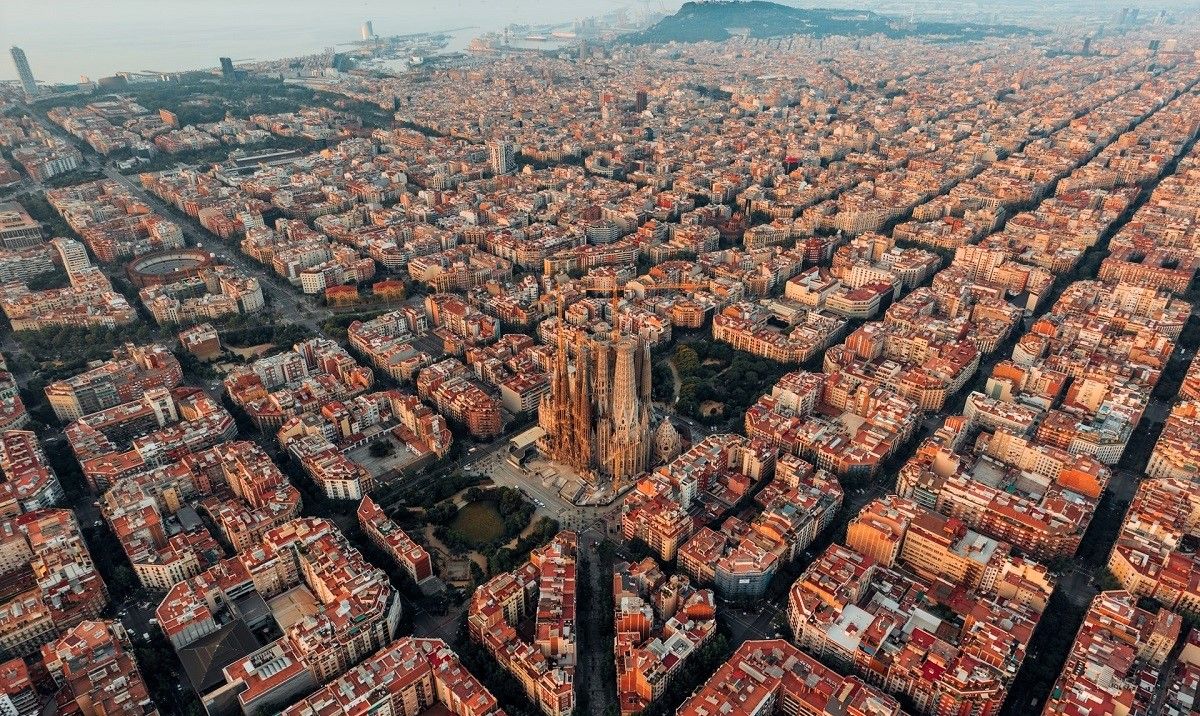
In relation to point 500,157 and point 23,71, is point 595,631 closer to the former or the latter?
point 500,157

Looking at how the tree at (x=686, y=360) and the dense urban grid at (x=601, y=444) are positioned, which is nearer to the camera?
the dense urban grid at (x=601, y=444)

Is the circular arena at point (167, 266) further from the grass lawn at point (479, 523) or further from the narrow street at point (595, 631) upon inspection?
the narrow street at point (595, 631)

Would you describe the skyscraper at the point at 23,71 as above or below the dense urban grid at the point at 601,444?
above

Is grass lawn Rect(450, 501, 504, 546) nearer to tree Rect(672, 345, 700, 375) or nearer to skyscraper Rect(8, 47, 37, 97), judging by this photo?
tree Rect(672, 345, 700, 375)

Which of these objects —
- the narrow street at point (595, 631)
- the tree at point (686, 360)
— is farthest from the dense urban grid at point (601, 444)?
the tree at point (686, 360)

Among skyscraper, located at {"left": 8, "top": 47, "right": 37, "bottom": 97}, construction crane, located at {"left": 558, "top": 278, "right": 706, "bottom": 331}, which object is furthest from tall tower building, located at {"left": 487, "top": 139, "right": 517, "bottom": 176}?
skyscraper, located at {"left": 8, "top": 47, "right": 37, "bottom": 97}

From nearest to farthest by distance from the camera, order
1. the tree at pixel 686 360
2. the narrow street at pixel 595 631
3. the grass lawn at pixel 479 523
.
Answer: the narrow street at pixel 595 631 < the grass lawn at pixel 479 523 < the tree at pixel 686 360

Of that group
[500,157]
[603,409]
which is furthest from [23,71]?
[603,409]

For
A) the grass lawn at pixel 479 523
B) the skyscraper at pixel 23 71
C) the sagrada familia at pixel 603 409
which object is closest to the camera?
the grass lawn at pixel 479 523
